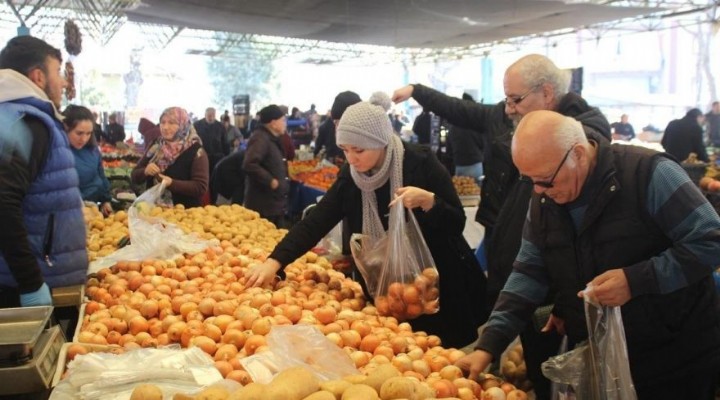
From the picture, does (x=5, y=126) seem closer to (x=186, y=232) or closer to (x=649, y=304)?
(x=186, y=232)

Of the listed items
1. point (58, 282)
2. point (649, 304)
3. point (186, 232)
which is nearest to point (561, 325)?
point (649, 304)

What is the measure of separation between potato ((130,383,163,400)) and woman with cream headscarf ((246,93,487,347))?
3.97ft

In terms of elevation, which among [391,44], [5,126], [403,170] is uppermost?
[391,44]

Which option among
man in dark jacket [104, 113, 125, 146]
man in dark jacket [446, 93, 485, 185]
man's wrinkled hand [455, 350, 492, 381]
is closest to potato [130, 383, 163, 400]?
man's wrinkled hand [455, 350, 492, 381]

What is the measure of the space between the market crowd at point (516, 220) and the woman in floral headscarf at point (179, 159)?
1777 millimetres

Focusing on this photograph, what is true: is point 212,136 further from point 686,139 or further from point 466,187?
point 686,139

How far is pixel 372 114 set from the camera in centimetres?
270

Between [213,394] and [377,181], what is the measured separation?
142 cm

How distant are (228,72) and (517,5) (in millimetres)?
11222

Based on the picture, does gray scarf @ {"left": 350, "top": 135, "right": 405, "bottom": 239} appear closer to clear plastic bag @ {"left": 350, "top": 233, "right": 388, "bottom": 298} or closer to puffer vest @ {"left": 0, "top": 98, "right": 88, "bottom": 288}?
clear plastic bag @ {"left": 350, "top": 233, "right": 388, "bottom": 298}

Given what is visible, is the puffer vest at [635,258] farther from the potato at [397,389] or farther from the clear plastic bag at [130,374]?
the clear plastic bag at [130,374]

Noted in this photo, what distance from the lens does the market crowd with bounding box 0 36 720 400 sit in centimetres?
191

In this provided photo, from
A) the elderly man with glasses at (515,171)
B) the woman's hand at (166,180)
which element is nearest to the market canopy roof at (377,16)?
the woman's hand at (166,180)

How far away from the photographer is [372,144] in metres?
2.75
